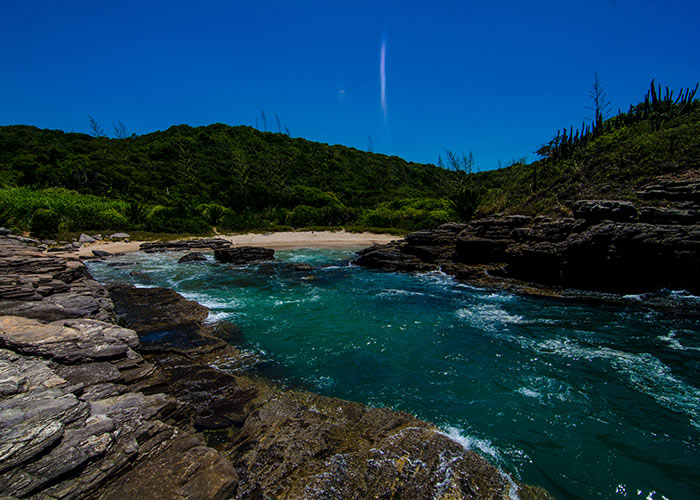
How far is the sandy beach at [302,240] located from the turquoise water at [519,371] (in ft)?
53.2

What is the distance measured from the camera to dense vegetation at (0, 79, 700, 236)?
60.4ft

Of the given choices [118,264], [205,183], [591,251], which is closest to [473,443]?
[591,251]

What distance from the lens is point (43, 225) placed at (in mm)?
A: 22016

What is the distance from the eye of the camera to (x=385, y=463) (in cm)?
348

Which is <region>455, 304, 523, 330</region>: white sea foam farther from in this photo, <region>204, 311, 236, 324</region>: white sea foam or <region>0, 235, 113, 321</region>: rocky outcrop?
<region>0, 235, 113, 321</region>: rocky outcrop

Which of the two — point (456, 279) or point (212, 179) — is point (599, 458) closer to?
point (456, 279)

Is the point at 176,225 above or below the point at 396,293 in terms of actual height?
above

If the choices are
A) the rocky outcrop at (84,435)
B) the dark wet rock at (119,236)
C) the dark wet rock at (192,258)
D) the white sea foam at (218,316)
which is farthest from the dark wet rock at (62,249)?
the rocky outcrop at (84,435)

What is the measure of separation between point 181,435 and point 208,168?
61.0 metres

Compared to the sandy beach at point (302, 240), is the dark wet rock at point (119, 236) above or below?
above

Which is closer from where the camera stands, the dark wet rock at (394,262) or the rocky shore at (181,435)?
the rocky shore at (181,435)

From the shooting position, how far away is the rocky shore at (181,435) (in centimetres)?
263

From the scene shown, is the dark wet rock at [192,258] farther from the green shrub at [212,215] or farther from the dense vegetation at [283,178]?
the green shrub at [212,215]

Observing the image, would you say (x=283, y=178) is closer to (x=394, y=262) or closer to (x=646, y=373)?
(x=394, y=262)
